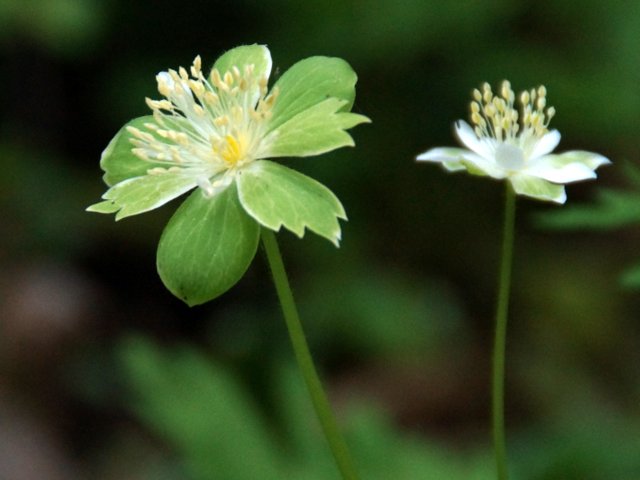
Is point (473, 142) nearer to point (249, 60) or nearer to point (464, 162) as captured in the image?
point (464, 162)

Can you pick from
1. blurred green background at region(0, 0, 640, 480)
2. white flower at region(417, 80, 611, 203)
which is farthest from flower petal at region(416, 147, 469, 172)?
blurred green background at region(0, 0, 640, 480)

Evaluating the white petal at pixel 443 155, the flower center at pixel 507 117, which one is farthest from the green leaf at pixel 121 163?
the flower center at pixel 507 117

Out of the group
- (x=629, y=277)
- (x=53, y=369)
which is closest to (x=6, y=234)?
(x=53, y=369)

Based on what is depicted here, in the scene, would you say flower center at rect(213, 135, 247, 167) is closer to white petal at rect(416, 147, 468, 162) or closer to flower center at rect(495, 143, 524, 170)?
white petal at rect(416, 147, 468, 162)

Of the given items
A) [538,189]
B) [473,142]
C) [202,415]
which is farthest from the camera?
[202,415]

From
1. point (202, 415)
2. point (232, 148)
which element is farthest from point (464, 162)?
point (202, 415)

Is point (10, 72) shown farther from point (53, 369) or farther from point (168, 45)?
point (53, 369)

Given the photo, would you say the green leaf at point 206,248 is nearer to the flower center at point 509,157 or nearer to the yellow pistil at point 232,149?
the yellow pistil at point 232,149
